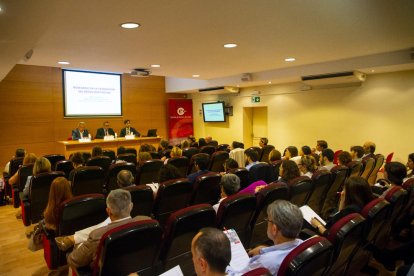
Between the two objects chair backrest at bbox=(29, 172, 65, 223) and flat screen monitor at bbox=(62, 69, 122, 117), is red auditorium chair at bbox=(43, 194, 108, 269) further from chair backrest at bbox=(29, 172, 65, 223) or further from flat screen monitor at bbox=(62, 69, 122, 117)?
flat screen monitor at bbox=(62, 69, 122, 117)

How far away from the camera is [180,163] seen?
16.7 feet

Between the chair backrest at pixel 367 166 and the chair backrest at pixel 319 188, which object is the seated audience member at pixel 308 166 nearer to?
the chair backrest at pixel 319 188

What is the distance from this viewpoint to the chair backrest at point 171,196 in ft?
10.2

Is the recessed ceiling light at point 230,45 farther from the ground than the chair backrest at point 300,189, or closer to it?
farther from the ground

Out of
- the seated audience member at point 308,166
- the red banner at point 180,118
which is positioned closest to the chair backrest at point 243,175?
the seated audience member at point 308,166

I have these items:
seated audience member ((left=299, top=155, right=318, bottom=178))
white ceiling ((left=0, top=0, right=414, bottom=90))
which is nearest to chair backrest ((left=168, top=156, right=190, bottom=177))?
white ceiling ((left=0, top=0, right=414, bottom=90))

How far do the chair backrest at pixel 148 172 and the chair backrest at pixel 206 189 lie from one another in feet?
4.52

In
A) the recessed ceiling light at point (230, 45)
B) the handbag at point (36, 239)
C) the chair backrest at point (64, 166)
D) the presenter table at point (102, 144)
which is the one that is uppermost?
the recessed ceiling light at point (230, 45)

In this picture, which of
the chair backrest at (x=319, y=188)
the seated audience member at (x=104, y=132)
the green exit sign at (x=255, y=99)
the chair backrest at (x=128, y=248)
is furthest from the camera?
the green exit sign at (x=255, y=99)

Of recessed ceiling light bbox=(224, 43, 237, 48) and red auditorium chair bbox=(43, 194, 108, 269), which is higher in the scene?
recessed ceiling light bbox=(224, 43, 237, 48)

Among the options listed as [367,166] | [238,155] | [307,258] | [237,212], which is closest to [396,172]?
[367,166]

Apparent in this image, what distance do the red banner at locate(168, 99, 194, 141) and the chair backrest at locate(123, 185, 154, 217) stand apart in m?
8.88

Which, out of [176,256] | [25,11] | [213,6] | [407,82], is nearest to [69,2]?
[25,11]

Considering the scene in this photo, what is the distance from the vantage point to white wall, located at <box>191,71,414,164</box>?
6684mm
